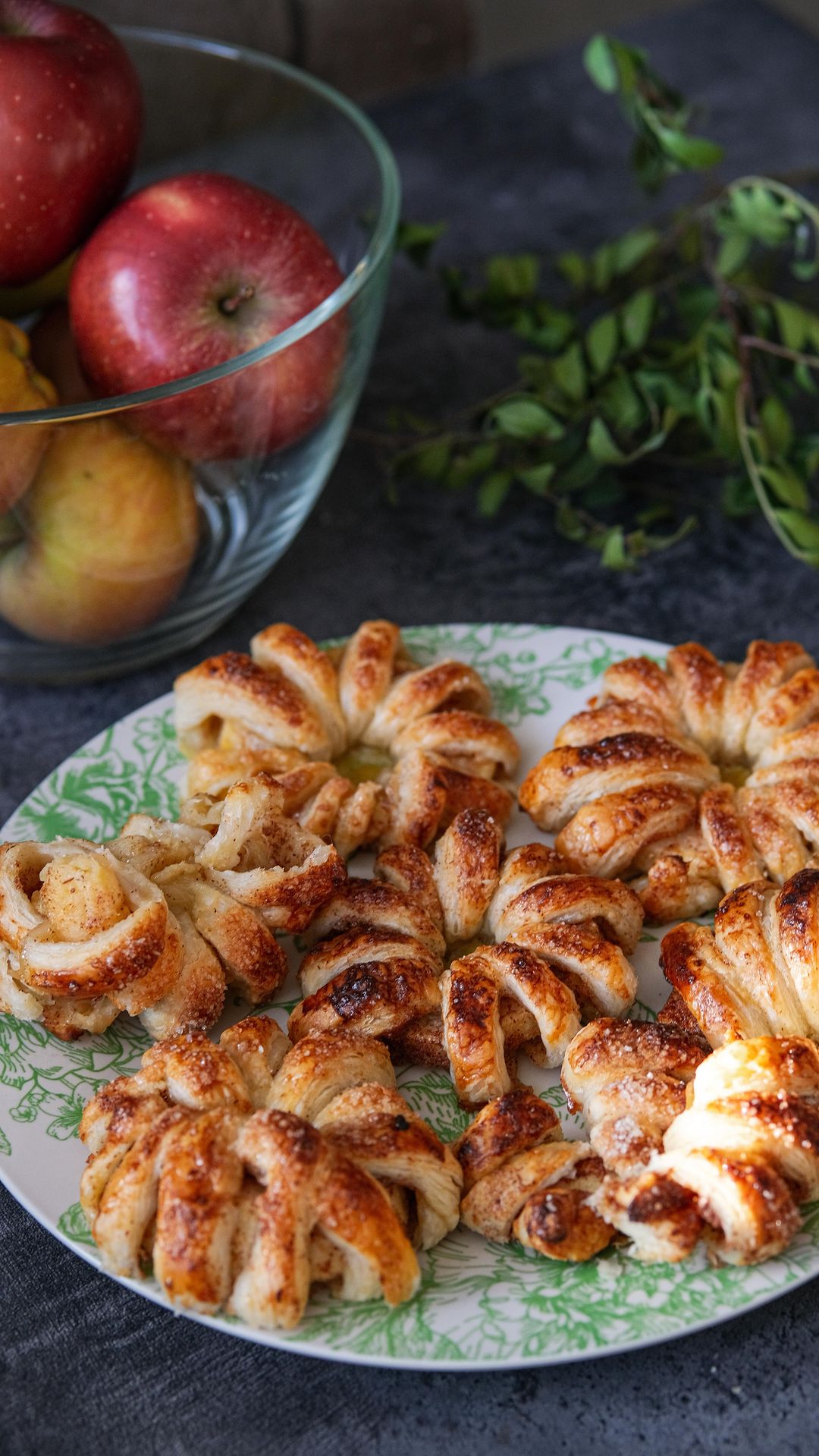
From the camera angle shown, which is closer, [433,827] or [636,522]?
[433,827]

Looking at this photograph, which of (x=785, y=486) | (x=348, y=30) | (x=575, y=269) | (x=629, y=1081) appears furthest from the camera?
(x=348, y=30)

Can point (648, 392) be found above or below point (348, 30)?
below

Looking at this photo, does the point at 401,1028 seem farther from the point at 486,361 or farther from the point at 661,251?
the point at 661,251

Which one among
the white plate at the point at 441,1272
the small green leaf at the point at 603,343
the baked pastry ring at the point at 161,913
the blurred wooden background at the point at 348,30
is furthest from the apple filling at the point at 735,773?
the blurred wooden background at the point at 348,30

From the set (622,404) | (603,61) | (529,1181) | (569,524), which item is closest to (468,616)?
(569,524)

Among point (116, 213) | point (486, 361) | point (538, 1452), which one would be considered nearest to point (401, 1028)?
point (538, 1452)

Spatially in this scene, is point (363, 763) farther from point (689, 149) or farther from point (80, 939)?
point (689, 149)
